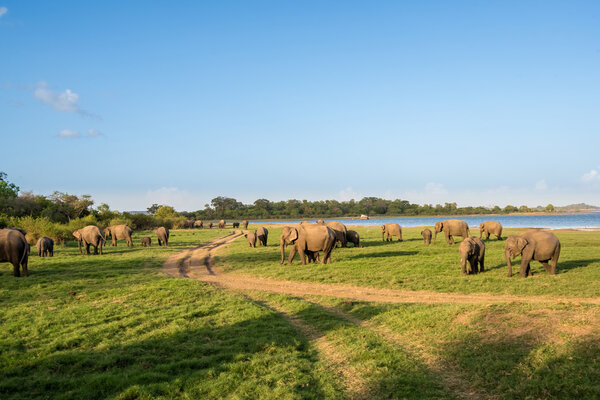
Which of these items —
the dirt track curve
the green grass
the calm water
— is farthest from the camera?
the calm water

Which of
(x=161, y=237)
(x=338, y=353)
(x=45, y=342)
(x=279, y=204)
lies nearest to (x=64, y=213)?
(x=161, y=237)

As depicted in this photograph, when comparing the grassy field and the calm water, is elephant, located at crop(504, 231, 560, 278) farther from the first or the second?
the calm water

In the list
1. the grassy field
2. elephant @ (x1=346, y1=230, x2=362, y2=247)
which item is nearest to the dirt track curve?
the grassy field

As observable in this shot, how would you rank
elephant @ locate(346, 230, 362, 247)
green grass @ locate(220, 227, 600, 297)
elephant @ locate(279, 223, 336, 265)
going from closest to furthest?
green grass @ locate(220, 227, 600, 297)
elephant @ locate(279, 223, 336, 265)
elephant @ locate(346, 230, 362, 247)

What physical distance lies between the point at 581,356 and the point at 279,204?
16506 cm

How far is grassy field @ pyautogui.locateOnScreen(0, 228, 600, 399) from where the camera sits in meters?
6.46

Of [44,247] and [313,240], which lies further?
[44,247]

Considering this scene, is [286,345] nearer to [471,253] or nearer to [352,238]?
[471,253]

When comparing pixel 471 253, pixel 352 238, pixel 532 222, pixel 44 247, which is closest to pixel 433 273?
pixel 471 253

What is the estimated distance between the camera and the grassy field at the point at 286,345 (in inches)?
255

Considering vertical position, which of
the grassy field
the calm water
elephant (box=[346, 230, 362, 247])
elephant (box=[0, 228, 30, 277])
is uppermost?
elephant (box=[0, 228, 30, 277])

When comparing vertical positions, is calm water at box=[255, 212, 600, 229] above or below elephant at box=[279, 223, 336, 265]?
below

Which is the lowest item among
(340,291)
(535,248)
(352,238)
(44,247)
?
(340,291)

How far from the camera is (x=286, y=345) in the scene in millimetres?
8633
